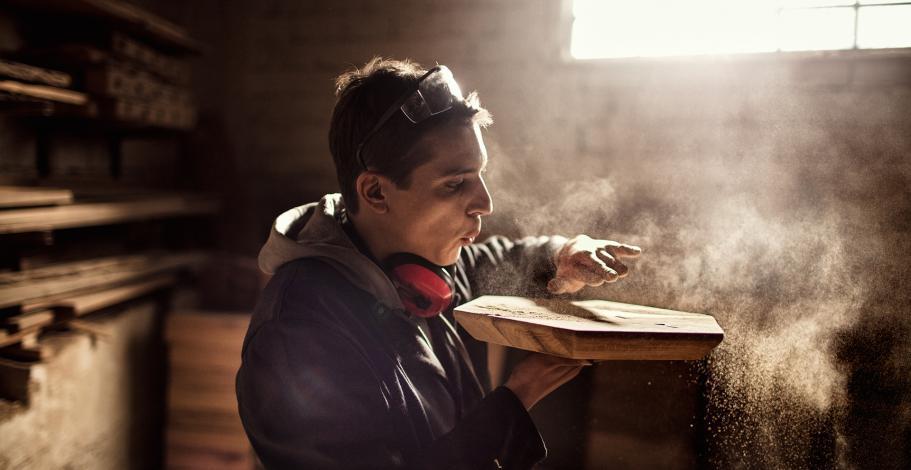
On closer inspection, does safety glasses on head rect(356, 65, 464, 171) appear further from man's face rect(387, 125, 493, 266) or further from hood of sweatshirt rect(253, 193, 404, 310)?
hood of sweatshirt rect(253, 193, 404, 310)

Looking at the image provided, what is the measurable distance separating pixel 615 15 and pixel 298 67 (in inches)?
83.3

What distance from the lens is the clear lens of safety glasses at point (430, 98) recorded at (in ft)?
5.10

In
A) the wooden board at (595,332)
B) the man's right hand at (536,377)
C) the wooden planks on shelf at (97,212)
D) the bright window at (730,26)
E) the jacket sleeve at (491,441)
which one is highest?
the bright window at (730,26)

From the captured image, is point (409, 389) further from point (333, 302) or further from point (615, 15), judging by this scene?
point (615, 15)

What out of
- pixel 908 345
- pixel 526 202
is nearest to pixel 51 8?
pixel 526 202

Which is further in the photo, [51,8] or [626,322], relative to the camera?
[51,8]

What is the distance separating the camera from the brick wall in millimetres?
2438

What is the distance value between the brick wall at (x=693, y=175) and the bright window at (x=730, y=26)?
0.13 meters

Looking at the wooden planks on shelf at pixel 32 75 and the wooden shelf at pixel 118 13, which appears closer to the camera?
the wooden planks on shelf at pixel 32 75

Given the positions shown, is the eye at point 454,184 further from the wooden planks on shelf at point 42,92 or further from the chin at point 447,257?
the wooden planks on shelf at point 42,92

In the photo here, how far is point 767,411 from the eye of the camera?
237 cm

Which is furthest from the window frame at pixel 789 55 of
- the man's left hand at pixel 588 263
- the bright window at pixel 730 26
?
the man's left hand at pixel 588 263

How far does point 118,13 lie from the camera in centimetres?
308

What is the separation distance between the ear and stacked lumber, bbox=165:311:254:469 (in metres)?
2.14
